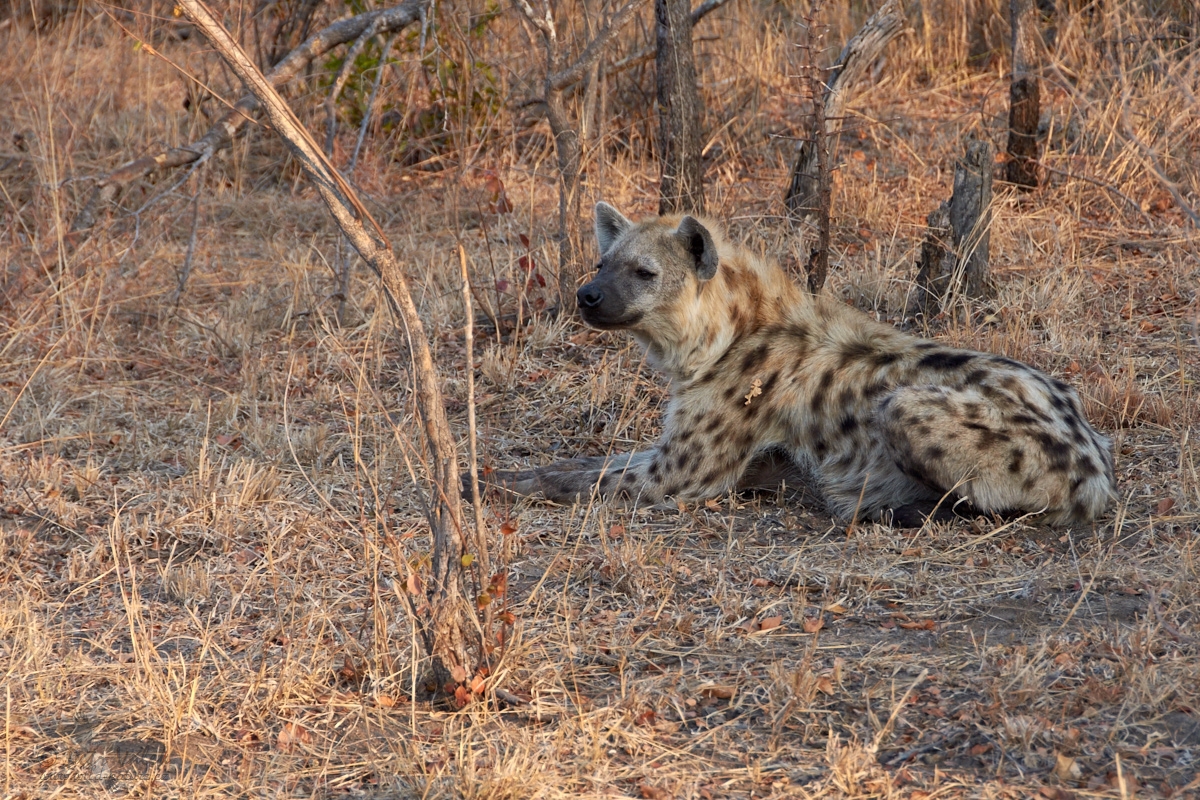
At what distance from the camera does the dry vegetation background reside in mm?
2668

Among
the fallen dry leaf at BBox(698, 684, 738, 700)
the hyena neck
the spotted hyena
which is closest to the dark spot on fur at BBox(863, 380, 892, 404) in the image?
the spotted hyena

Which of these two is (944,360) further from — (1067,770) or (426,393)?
(426,393)

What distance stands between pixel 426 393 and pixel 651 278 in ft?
5.38

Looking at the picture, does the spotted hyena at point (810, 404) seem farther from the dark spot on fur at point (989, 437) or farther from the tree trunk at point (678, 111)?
the tree trunk at point (678, 111)

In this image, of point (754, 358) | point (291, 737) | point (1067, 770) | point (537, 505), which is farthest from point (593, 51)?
point (1067, 770)

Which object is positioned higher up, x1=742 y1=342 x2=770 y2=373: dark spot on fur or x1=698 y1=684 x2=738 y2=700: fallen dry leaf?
x1=742 y1=342 x2=770 y2=373: dark spot on fur

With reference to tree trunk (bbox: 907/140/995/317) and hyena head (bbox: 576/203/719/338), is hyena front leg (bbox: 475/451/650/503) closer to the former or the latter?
hyena head (bbox: 576/203/719/338)

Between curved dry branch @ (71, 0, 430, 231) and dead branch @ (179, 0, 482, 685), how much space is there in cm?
300

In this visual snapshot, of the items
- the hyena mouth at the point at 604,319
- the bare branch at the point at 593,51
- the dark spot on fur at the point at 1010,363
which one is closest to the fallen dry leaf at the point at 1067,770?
the dark spot on fur at the point at 1010,363

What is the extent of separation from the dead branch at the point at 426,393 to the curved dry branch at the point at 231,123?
3.00 metres

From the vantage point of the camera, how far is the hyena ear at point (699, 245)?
4.17 metres

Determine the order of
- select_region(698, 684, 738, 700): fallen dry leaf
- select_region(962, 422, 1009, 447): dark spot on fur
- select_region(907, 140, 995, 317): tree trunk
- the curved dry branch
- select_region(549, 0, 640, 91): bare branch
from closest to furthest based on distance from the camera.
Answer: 1. select_region(698, 684, 738, 700): fallen dry leaf
2. select_region(962, 422, 1009, 447): dark spot on fur
3. select_region(549, 0, 640, 91): bare branch
4. select_region(907, 140, 995, 317): tree trunk
5. the curved dry branch

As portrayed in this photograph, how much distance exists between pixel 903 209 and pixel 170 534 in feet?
13.0

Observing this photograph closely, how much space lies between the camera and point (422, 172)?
7.56m
